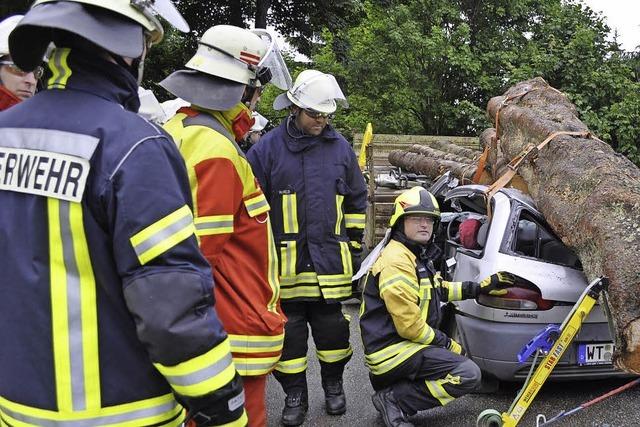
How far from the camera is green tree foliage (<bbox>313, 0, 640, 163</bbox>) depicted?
51.5 ft

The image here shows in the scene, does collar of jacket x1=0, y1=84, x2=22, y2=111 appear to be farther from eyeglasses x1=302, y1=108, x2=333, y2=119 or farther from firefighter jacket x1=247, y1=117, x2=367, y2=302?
eyeglasses x1=302, y1=108, x2=333, y2=119

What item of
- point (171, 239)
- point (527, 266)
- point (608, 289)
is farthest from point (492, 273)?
point (171, 239)

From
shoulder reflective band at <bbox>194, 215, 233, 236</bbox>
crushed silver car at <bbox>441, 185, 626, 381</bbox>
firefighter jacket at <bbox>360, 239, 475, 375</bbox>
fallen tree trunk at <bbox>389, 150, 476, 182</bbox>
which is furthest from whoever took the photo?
fallen tree trunk at <bbox>389, 150, 476, 182</bbox>

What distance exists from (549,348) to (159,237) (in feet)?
8.72

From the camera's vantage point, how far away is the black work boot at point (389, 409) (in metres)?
3.57

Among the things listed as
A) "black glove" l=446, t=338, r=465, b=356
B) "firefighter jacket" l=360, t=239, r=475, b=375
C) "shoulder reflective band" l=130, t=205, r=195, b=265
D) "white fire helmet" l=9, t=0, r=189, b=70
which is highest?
"white fire helmet" l=9, t=0, r=189, b=70

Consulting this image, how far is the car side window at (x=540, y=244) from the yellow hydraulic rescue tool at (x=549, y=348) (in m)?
0.86

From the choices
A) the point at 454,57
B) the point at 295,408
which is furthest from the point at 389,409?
the point at 454,57

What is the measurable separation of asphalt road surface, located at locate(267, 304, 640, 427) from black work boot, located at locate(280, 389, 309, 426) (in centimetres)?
8

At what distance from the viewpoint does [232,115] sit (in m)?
2.56

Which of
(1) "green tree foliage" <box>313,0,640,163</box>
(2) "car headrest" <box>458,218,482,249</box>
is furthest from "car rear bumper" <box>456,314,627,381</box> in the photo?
(1) "green tree foliage" <box>313,0,640,163</box>

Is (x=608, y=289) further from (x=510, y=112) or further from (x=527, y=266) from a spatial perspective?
(x=510, y=112)

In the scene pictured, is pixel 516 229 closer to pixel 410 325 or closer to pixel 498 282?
pixel 498 282

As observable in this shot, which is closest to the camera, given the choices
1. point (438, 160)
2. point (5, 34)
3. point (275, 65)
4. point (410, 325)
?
point (275, 65)
